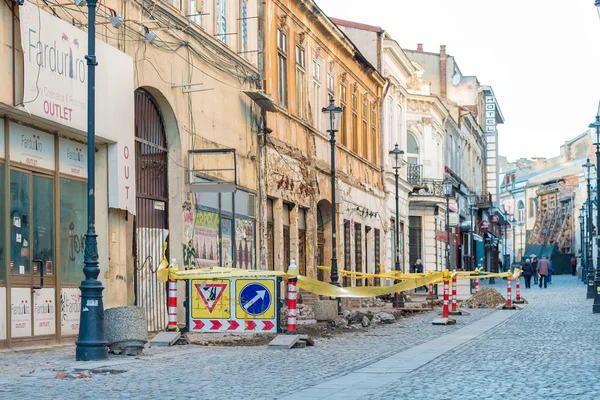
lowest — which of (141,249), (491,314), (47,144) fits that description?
(491,314)

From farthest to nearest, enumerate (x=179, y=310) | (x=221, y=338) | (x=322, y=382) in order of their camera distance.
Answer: (x=179, y=310)
(x=221, y=338)
(x=322, y=382)

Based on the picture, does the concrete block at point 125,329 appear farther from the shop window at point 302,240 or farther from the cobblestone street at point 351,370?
the shop window at point 302,240

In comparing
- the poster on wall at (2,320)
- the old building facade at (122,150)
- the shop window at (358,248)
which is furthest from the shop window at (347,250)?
the poster on wall at (2,320)

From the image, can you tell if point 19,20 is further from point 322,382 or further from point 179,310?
point 179,310

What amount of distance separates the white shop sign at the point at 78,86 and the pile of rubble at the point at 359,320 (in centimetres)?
581

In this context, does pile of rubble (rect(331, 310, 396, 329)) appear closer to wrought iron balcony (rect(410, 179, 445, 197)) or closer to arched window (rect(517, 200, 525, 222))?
wrought iron balcony (rect(410, 179, 445, 197))

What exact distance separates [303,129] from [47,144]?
15584mm

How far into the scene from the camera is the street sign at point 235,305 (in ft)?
51.8

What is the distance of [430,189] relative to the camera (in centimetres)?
5731

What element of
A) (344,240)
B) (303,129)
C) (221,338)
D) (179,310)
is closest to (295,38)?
(303,129)

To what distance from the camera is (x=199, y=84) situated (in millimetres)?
20703

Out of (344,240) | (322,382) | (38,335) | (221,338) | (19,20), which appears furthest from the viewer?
(344,240)

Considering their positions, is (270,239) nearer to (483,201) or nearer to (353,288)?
(353,288)

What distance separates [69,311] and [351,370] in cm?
556
